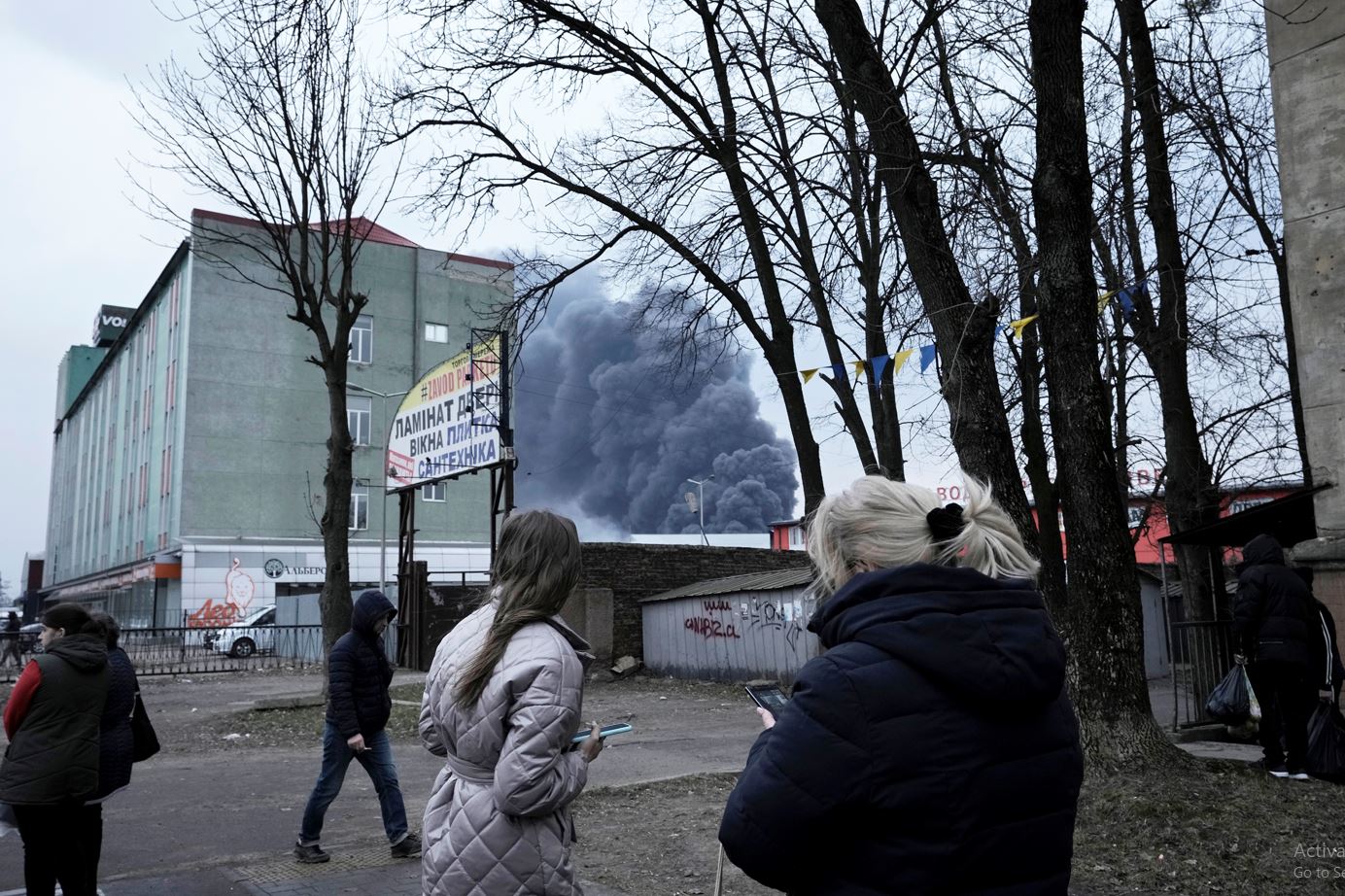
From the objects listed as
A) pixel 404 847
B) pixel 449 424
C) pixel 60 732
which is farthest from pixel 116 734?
pixel 449 424

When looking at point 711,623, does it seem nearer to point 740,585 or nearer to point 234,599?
point 740,585

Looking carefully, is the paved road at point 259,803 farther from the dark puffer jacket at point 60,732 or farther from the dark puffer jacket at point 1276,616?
the dark puffer jacket at point 1276,616

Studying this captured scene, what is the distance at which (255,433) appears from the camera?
4394 cm

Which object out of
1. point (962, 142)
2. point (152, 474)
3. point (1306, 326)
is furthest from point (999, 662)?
point (152, 474)

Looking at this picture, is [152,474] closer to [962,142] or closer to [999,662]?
[962,142]

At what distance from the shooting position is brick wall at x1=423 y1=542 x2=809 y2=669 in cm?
2336

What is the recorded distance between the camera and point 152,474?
47438 mm

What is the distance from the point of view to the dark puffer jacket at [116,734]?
5.35 metres

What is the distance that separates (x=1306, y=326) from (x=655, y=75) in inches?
272

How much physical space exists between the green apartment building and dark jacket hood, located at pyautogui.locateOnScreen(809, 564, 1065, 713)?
38.7m

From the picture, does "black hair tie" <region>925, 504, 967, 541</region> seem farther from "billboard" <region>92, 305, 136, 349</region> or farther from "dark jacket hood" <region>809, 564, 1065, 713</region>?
"billboard" <region>92, 305, 136, 349</region>

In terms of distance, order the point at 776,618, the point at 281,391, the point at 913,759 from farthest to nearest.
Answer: the point at 281,391
the point at 776,618
the point at 913,759

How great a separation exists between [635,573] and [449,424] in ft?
17.9

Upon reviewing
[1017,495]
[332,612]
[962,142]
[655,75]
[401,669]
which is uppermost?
[655,75]
